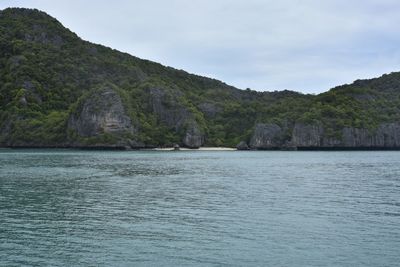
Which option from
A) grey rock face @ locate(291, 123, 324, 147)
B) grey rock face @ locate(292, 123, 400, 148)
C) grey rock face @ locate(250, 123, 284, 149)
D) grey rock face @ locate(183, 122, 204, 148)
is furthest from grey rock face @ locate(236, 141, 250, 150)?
grey rock face @ locate(292, 123, 400, 148)

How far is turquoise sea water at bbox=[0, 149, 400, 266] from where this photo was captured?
22.4 metres

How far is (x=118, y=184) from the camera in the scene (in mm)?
54031

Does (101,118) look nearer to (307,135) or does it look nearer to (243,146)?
(243,146)

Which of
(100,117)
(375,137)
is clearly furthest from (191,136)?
(375,137)

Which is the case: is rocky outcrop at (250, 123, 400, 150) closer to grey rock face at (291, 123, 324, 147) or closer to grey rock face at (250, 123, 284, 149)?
grey rock face at (291, 123, 324, 147)

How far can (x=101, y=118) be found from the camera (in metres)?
181

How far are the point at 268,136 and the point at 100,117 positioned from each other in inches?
2628

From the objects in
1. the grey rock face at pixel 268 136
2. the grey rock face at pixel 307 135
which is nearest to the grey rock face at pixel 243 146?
the grey rock face at pixel 268 136

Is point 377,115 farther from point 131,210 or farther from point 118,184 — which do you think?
point 131,210

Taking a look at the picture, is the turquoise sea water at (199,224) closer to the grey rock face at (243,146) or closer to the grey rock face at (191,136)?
the grey rock face at (243,146)

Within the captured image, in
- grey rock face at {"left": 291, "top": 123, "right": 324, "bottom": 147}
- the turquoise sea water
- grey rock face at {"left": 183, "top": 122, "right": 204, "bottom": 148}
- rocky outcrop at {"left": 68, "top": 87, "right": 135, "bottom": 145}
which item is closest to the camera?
the turquoise sea water

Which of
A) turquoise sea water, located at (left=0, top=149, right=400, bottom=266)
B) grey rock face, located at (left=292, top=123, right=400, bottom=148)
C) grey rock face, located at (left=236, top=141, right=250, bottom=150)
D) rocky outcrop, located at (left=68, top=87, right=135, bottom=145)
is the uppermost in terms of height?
rocky outcrop, located at (left=68, top=87, right=135, bottom=145)

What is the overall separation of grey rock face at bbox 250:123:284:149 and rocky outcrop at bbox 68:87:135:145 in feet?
166

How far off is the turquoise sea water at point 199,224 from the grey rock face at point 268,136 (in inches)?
5441
